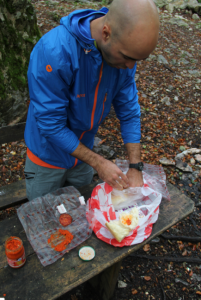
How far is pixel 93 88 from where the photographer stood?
5.57ft

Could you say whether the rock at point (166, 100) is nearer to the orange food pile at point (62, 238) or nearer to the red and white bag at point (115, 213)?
the red and white bag at point (115, 213)

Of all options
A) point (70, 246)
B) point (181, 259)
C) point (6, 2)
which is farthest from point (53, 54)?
point (6, 2)

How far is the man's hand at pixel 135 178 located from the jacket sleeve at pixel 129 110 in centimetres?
33

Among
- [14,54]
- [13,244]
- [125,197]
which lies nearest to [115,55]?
[125,197]

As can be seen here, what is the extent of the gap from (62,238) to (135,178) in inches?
32.8

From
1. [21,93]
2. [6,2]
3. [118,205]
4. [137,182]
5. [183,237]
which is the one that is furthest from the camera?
[21,93]

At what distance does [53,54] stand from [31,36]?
10.7 ft

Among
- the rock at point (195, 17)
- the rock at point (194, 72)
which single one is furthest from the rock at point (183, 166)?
the rock at point (195, 17)

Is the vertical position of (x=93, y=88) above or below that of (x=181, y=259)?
above

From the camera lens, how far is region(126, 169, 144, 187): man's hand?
2.04 meters

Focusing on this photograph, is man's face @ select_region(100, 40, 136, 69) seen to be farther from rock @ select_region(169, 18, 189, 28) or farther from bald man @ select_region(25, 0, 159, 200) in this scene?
rock @ select_region(169, 18, 189, 28)

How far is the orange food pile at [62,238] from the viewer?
5.27 feet

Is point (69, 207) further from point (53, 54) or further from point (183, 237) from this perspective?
point (183, 237)

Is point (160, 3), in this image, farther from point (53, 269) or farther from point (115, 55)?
point (53, 269)
